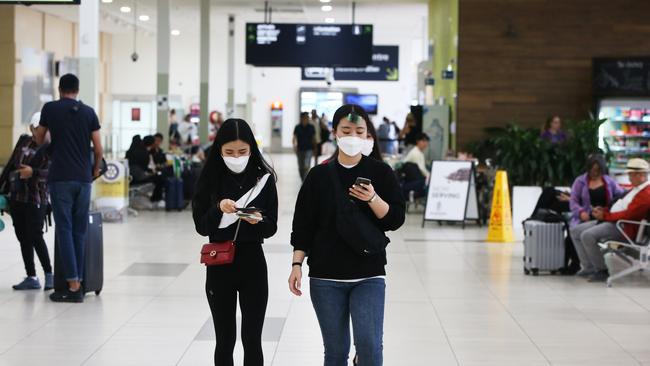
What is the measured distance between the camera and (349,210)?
4660 millimetres

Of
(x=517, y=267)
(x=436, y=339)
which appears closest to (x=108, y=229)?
(x=517, y=267)

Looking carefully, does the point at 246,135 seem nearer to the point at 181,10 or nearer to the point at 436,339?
the point at 436,339

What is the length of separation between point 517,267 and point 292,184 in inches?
604

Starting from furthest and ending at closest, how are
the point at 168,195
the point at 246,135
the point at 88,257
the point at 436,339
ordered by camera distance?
the point at 168,195 → the point at 88,257 → the point at 436,339 → the point at 246,135

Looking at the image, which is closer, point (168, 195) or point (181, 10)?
point (168, 195)

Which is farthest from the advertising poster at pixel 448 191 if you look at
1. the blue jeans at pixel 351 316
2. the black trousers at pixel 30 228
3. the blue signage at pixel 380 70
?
the blue signage at pixel 380 70

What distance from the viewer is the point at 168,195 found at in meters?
19.3

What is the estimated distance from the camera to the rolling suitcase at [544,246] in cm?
1129

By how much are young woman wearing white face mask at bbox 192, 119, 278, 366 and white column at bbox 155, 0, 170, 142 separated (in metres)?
17.2

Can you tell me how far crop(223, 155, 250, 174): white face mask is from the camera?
16.5ft

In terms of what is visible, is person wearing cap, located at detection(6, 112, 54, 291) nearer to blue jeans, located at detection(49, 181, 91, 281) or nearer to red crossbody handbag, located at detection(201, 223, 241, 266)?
blue jeans, located at detection(49, 181, 91, 281)

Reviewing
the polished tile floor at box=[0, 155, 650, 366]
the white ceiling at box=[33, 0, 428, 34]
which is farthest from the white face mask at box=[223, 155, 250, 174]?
the white ceiling at box=[33, 0, 428, 34]

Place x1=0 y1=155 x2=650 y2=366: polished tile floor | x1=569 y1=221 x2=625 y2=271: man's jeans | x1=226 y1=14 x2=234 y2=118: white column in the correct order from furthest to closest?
x1=226 y1=14 x2=234 y2=118: white column < x1=569 y1=221 x2=625 y2=271: man's jeans < x1=0 y1=155 x2=650 y2=366: polished tile floor

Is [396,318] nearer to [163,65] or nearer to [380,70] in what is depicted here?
[163,65]
